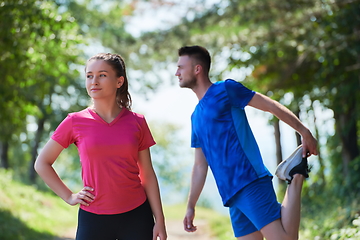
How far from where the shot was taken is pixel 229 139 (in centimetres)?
347

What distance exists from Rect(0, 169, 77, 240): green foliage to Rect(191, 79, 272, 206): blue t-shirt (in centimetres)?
591

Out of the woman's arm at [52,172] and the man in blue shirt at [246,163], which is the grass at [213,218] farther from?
the woman's arm at [52,172]

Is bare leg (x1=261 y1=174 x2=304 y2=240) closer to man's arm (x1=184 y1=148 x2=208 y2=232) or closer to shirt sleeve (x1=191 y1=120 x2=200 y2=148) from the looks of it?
man's arm (x1=184 y1=148 x2=208 y2=232)

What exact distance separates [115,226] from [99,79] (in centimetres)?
99

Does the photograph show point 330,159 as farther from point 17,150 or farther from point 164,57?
point 17,150

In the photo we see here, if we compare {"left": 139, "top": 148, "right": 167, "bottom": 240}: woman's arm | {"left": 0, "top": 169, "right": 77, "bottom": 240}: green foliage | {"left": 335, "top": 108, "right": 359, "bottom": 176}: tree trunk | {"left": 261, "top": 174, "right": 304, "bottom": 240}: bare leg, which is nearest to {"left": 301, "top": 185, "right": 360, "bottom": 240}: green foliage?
{"left": 335, "top": 108, "right": 359, "bottom": 176}: tree trunk

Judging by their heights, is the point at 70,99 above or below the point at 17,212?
above

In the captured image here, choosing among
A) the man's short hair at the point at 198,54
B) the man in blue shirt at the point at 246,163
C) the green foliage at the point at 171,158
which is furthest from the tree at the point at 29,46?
the green foliage at the point at 171,158

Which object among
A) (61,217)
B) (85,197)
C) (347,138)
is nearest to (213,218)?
(61,217)

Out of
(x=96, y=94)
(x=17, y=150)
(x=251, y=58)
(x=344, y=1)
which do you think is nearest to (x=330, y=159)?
(x=251, y=58)

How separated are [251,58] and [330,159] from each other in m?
4.54

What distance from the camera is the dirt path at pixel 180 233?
10.6 metres

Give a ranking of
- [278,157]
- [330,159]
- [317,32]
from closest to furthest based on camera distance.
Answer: [317,32]
[330,159]
[278,157]

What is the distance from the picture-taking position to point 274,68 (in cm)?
1081
